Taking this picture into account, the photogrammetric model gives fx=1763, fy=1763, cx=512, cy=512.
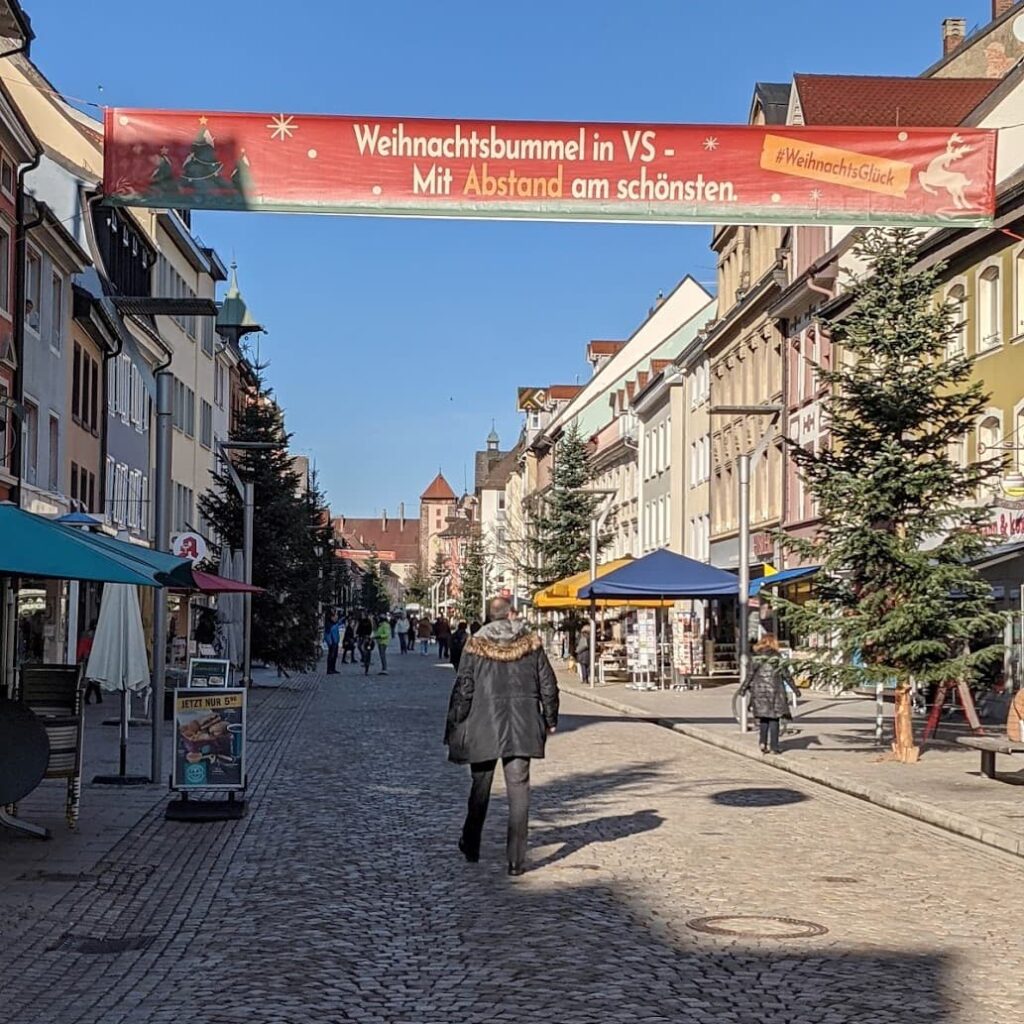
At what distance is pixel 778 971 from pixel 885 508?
1358 cm

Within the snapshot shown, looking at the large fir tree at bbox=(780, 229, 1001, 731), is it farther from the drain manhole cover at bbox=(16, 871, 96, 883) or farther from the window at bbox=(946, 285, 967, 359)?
the drain manhole cover at bbox=(16, 871, 96, 883)

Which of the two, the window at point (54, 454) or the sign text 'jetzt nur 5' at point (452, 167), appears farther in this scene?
the window at point (54, 454)

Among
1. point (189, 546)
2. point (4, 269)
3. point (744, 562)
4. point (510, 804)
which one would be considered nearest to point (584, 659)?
point (744, 562)

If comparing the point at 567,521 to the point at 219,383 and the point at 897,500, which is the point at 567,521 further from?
the point at 897,500

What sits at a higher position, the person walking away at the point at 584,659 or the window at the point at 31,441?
the window at the point at 31,441

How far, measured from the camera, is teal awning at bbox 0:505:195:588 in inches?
465

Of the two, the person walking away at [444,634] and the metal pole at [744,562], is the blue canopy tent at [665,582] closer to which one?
the metal pole at [744,562]

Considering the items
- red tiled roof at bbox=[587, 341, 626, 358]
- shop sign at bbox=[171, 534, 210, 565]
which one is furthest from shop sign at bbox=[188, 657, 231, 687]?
red tiled roof at bbox=[587, 341, 626, 358]

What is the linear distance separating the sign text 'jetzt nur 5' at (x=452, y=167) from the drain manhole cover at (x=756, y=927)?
6191mm

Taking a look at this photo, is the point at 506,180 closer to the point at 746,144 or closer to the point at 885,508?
the point at 746,144

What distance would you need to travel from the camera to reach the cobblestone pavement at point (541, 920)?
778 cm

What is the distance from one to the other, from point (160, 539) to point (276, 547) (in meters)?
29.6

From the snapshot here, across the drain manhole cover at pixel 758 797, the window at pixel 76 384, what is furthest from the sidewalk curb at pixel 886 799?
the window at pixel 76 384

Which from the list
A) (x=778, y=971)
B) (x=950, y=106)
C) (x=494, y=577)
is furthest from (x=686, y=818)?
(x=494, y=577)
